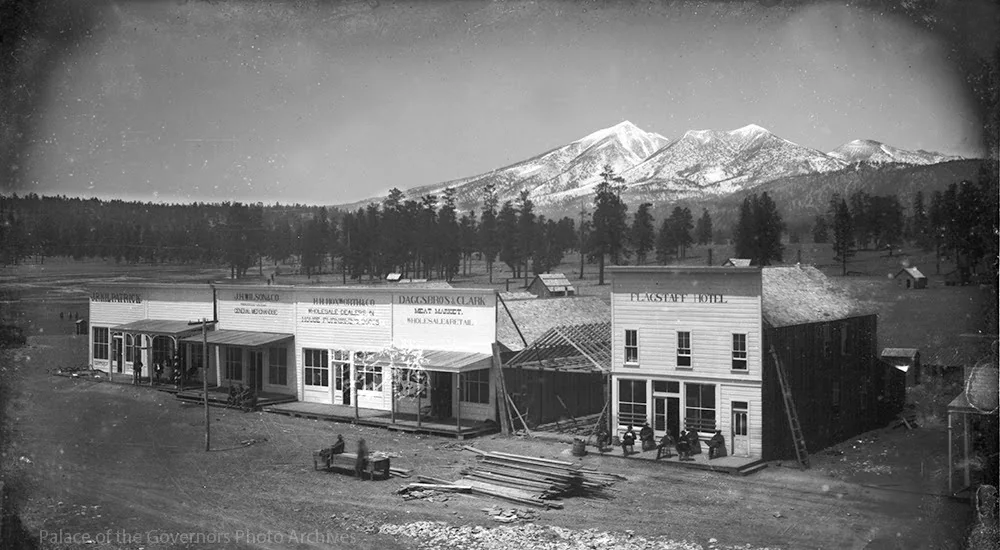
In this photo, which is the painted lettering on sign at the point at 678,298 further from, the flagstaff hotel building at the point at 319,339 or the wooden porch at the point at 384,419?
the wooden porch at the point at 384,419

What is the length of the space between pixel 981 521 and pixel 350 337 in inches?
851

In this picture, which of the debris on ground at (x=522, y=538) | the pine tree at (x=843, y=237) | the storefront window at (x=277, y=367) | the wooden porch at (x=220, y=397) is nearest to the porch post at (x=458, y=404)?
the wooden porch at (x=220, y=397)

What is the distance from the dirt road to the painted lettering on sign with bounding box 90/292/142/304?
1282 centimetres

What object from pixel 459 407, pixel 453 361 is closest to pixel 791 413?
pixel 459 407

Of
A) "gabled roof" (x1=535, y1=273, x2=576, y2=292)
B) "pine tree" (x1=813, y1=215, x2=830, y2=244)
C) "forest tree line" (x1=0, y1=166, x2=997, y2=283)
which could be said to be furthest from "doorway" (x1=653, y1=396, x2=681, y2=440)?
"pine tree" (x1=813, y1=215, x2=830, y2=244)

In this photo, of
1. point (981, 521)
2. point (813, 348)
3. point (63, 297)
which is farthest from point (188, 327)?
point (981, 521)

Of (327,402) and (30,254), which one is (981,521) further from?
(30,254)

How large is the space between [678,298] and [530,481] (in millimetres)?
7067

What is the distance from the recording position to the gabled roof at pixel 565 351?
25.6 metres

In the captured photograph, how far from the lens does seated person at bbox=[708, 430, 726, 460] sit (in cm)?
2086

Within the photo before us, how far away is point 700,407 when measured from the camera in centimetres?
2211

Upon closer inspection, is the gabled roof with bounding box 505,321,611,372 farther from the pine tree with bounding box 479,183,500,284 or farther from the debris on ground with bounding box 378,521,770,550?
the pine tree with bounding box 479,183,500,284

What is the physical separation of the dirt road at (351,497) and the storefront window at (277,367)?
664 centimetres

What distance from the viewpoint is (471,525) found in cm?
1630
